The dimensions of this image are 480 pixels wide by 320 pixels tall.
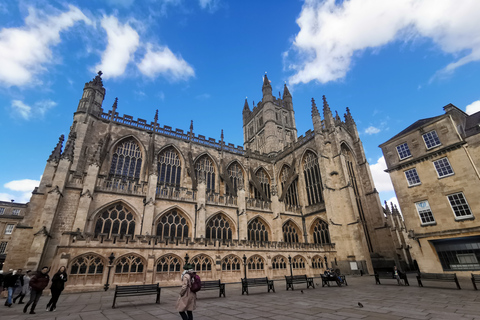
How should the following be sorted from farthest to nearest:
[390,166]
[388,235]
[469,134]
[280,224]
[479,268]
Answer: [280,224] → [388,235] → [390,166] → [469,134] → [479,268]

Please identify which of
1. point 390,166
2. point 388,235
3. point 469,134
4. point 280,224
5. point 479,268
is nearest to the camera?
point 479,268

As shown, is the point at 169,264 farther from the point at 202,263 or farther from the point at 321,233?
the point at 321,233

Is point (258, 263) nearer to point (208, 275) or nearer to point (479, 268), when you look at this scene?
point (208, 275)

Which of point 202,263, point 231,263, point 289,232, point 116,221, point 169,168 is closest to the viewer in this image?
point 202,263

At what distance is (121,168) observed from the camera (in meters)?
23.0

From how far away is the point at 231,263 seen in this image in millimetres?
17984

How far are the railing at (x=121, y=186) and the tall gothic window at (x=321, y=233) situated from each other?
18968mm

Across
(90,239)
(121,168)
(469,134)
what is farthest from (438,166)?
(121,168)

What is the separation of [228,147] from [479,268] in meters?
25.2

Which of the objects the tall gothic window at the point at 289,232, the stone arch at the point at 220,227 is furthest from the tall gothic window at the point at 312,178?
the stone arch at the point at 220,227

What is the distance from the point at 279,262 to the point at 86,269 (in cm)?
1464

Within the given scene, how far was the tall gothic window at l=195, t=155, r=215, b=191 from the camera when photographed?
27298mm

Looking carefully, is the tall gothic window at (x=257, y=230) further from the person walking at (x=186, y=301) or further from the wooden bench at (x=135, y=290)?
the person walking at (x=186, y=301)

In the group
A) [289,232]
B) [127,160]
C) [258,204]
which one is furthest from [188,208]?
[289,232]
